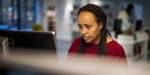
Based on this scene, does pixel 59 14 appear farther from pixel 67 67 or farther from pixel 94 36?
pixel 67 67

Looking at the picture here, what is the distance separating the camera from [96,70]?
20.9 inches

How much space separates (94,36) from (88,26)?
0.36 feet

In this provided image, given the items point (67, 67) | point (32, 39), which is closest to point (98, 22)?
point (32, 39)

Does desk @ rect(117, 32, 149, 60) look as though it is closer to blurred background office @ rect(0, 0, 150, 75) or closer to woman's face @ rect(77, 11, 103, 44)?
blurred background office @ rect(0, 0, 150, 75)

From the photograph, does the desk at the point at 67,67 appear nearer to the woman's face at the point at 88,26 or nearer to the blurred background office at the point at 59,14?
the woman's face at the point at 88,26

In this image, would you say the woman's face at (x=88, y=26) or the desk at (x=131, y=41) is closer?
the woman's face at (x=88, y=26)

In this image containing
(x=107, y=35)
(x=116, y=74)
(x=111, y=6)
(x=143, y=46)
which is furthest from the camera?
(x=111, y=6)

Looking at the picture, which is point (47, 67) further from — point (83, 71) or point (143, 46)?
point (143, 46)

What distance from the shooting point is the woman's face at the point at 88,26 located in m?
1.19

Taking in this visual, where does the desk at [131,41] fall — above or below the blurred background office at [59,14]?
below

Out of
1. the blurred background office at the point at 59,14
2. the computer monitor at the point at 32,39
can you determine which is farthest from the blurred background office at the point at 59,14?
the computer monitor at the point at 32,39

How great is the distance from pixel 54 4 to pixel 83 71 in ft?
27.9

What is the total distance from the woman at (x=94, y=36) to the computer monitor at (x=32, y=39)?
0.53 feet

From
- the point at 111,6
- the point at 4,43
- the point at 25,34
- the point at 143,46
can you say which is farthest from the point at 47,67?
the point at 111,6
